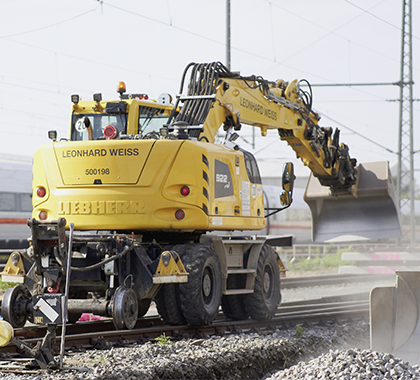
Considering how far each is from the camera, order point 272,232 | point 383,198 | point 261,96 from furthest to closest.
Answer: point 272,232 → point 383,198 → point 261,96

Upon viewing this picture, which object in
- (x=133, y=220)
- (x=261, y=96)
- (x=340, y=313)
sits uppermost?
(x=261, y=96)

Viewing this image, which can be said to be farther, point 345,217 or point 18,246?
point 18,246

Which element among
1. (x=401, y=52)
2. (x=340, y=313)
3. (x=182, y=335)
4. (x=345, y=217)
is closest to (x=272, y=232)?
(x=401, y=52)

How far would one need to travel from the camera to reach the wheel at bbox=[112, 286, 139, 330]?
707 centimetres

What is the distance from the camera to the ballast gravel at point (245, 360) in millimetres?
5688

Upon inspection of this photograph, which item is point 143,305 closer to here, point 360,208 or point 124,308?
point 124,308

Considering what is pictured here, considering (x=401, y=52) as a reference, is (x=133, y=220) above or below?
below

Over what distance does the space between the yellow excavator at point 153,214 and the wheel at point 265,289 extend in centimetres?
2

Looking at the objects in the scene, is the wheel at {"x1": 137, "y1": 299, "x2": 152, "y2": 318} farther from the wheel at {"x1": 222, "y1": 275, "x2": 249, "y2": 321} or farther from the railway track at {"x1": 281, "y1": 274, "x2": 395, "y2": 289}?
the railway track at {"x1": 281, "y1": 274, "x2": 395, "y2": 289}

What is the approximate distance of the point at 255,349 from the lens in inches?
301

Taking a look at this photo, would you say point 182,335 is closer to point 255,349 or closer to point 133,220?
point 255,349

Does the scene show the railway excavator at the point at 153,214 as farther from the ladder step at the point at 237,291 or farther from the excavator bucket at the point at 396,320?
the excavator bucket at the point at 396,320

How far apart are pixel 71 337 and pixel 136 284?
40.9 inches

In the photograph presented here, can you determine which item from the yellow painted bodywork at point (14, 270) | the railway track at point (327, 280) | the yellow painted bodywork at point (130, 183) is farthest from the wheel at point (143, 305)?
the railway track at point (327, 280)
